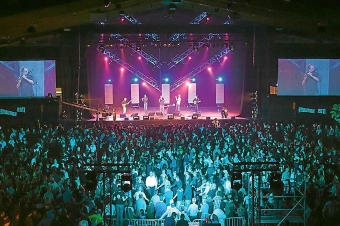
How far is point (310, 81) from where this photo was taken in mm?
25328

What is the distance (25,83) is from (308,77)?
591 inches

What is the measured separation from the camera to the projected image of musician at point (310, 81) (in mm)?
25188

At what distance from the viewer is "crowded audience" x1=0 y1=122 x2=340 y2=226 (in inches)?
405

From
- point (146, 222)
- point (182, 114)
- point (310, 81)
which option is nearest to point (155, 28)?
point (182, 114)

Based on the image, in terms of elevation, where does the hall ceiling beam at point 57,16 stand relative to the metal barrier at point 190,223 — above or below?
above

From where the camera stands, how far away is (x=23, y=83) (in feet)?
84.8

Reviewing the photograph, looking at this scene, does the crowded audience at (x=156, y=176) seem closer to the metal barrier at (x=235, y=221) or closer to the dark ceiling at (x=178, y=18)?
the metal barrier at (x=235, y=221)

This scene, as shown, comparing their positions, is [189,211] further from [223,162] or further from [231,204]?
[223,162]

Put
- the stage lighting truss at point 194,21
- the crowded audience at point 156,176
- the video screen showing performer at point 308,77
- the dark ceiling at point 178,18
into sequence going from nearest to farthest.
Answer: the crowded audience at point 156,176 < the dark ceiling at point 178,18 < the video screen showing performer at point 308,77 < the stage lighting truss at point 194,21

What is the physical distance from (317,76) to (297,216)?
1567cm

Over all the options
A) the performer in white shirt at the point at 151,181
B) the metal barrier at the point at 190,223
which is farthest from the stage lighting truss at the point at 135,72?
the metal barrier at the point at 190,223

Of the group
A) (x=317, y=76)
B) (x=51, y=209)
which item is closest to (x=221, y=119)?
(x=317, y=76)

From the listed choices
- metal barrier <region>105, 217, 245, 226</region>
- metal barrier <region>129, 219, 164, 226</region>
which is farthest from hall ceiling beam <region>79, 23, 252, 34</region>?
metal barrier <region>129, 219, 164, 226</region>

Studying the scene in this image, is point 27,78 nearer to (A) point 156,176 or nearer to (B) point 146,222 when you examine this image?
(A) point 156,176
